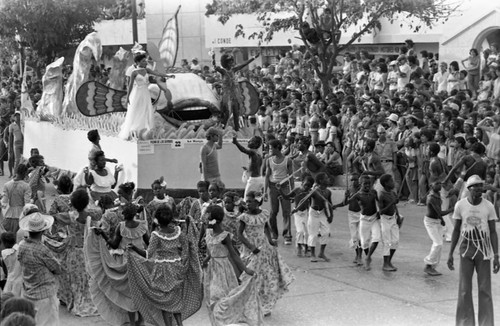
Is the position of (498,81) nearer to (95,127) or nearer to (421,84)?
(421,84)

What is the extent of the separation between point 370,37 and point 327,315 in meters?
17.5

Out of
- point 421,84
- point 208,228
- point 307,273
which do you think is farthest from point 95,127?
point 208,228

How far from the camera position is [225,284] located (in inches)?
414

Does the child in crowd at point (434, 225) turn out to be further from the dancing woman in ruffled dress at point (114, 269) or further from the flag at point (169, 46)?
the flag at point (169, 46)

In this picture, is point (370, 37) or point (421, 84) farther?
point (370, 37)

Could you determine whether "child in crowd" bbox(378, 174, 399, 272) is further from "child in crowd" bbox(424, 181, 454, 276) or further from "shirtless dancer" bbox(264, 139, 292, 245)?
"shirtless dancer" bbox(264, 139, 292, 245)

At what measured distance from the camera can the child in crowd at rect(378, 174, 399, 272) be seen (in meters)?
13.3

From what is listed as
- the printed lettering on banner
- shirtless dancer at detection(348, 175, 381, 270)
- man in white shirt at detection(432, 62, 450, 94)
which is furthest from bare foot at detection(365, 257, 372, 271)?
man in white shirt at detection(432, 62, 450, 94)

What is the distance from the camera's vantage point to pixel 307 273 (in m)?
13.3

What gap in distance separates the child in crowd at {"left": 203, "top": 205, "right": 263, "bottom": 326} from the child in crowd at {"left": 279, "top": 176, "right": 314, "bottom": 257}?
11.6 ft

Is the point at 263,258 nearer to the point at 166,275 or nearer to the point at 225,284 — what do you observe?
the point at 225,284

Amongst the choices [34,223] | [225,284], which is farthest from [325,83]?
[34,223]

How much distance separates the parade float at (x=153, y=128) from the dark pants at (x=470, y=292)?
331 inches

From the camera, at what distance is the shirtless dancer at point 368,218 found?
13.4 meters
